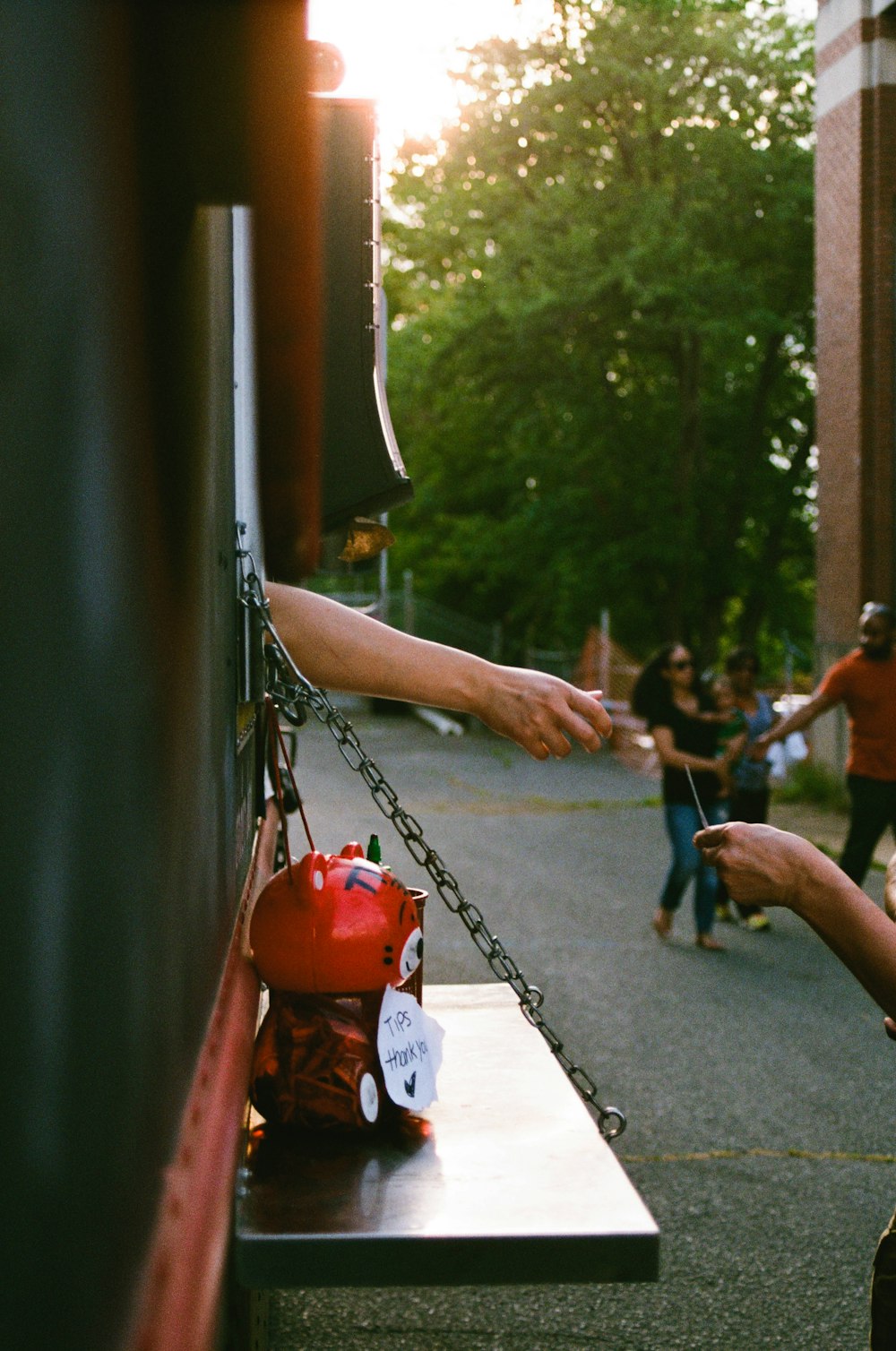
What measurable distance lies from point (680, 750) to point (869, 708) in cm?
123

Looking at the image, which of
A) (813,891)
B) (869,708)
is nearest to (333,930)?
(813,891)

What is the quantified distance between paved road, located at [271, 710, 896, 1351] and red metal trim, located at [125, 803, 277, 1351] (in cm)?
241

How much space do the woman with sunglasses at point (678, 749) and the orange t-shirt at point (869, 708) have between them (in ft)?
2.70

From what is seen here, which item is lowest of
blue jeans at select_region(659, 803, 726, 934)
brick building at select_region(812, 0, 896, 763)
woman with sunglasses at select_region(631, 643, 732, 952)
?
blue jeans at select_region(659, 803, 726, 934)

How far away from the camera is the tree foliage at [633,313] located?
22203 millimetres

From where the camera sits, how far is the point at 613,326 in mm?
24062

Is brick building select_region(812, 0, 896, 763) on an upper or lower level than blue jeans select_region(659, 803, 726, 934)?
upper

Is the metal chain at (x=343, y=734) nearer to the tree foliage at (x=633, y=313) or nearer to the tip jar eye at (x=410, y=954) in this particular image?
the tip jar eye at (x=410, y=954)

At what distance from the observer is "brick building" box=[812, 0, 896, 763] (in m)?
16.6

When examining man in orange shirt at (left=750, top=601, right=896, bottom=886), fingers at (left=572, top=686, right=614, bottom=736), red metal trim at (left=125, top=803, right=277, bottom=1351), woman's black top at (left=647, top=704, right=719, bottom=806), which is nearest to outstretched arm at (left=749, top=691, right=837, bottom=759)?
man in orange shirt at (left=750, top=601, right=896, bottom=886)

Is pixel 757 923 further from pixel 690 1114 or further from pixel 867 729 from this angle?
pixel 690 1114

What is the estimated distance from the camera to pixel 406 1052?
2168 millimetres

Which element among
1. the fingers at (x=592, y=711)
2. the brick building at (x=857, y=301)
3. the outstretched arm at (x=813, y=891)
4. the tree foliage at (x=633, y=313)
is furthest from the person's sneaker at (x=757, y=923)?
the tree foliage at (x=633, y=313)

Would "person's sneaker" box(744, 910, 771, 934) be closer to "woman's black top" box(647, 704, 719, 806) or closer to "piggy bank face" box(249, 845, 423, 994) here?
"woman's black top" box(647, 704, 719, 806)
